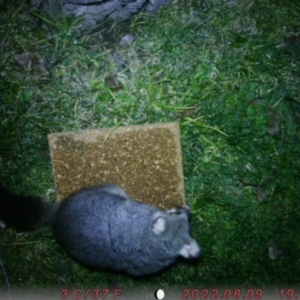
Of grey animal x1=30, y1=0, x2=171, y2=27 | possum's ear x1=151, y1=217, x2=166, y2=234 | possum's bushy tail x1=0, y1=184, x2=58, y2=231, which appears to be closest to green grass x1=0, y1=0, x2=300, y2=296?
grey animal x1=30, y1=0, x2=171, y2=27

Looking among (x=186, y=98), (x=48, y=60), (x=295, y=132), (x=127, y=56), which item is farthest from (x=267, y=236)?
(x=48, y=60)

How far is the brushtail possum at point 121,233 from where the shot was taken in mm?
3020

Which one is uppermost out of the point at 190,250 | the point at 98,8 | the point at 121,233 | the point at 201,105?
the point at 98,8

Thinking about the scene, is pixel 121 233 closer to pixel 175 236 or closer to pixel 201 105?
pixel 175 236

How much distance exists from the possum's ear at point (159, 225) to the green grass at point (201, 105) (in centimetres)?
53

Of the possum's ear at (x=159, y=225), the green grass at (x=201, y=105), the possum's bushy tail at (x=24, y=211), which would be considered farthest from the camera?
the green grass at (x=201, y=105)

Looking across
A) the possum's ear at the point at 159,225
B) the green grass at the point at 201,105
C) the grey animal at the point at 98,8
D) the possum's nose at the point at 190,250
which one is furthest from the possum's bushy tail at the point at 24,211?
the grey animal at the point at 98,8

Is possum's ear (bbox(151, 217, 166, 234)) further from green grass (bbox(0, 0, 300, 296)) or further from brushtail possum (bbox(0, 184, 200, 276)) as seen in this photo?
green grass (bbox(0, 0, 300, 296))

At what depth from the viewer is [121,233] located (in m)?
3.02

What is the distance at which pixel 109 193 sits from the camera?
3203 millimetres

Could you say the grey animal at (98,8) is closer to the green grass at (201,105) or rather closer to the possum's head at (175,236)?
the green grass at (201,105)

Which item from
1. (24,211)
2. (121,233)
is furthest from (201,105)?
(24,211)

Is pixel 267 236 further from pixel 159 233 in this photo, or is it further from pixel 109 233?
pixel 109 233

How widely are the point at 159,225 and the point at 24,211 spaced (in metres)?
1.02
